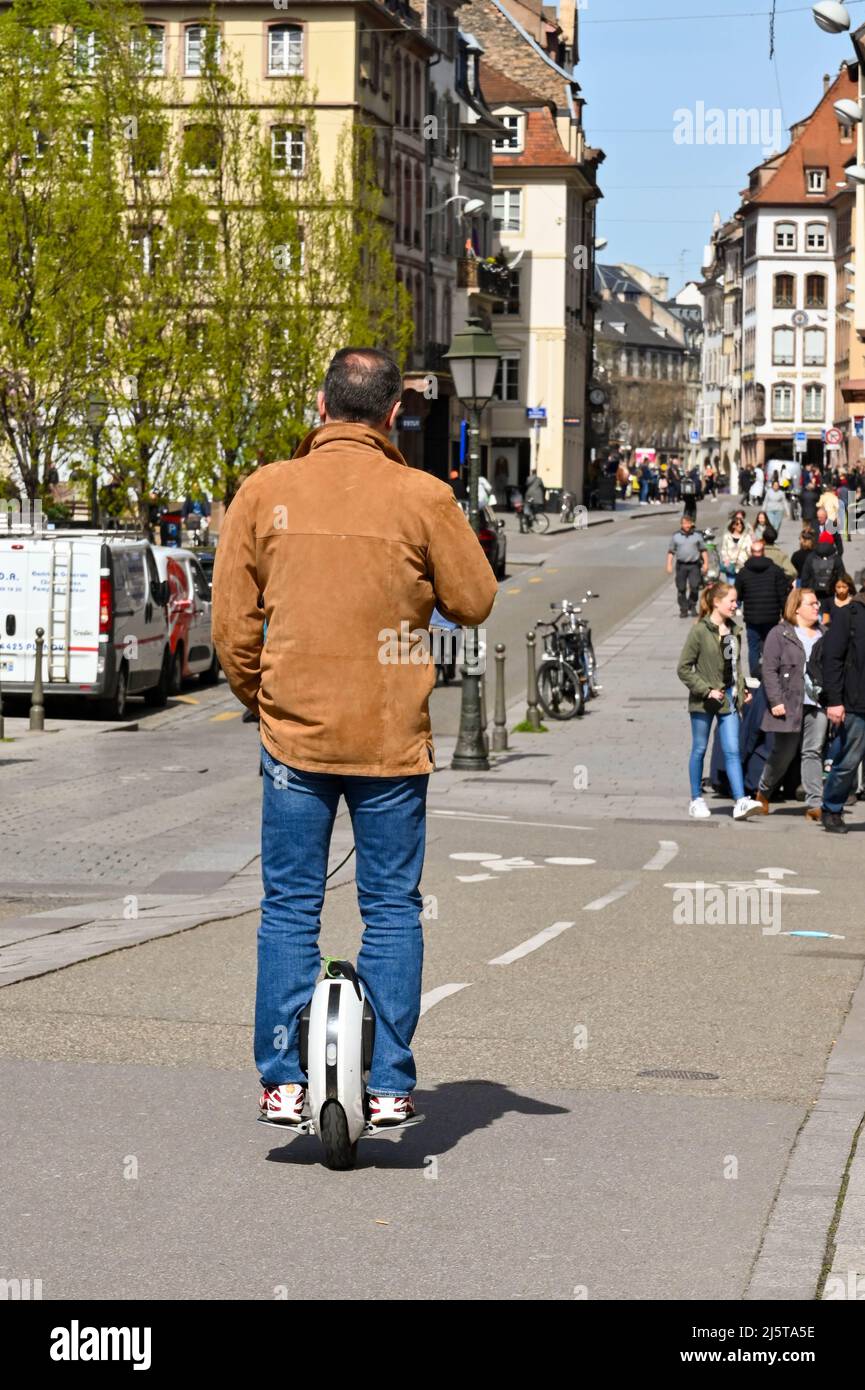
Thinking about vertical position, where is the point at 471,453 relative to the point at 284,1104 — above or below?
above

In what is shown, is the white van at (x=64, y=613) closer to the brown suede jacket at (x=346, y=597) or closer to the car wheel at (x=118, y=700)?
the car wheel at (x=118, y=700)

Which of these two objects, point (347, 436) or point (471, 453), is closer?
point (347, 436)

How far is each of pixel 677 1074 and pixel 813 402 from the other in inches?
5127

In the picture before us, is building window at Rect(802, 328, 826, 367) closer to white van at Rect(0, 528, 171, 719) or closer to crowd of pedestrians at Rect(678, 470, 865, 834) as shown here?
white van at Rect(0, 528, 171, 719)

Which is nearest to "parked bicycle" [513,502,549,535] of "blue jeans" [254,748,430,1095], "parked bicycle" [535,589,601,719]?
"parked bicycle" [535,589,601,719]

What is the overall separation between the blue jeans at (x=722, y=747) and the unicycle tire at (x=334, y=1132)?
12.4m

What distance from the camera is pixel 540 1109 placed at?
261 inches

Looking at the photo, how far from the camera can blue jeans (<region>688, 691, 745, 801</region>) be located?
18125 mm

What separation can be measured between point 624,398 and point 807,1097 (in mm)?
183117

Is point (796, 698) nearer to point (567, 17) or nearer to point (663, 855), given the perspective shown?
point (663, 855)

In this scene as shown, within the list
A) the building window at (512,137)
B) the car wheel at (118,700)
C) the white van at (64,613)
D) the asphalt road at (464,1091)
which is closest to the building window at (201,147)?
the car wheel at (118,700)

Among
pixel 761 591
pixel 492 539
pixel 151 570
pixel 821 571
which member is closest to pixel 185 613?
pixel 151 570

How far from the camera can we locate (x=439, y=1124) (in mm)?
6418

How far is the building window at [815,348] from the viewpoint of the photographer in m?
134
